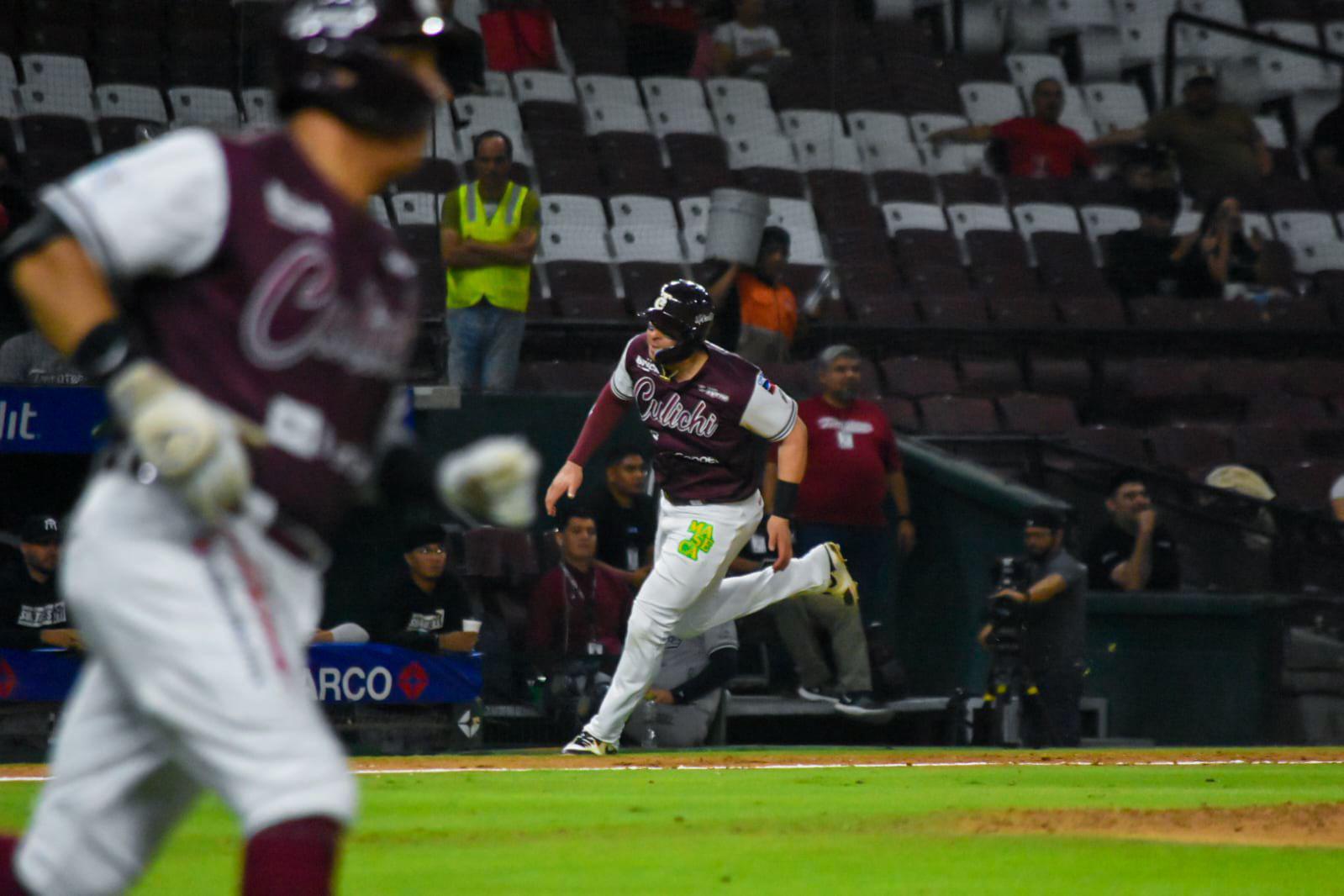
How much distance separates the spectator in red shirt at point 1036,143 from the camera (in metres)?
15.5

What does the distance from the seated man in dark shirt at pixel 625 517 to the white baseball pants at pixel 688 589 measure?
1.27m

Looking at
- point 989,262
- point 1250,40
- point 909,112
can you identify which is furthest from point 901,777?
point 1250,40

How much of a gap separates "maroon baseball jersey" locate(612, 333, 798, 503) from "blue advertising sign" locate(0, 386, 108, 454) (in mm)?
2788

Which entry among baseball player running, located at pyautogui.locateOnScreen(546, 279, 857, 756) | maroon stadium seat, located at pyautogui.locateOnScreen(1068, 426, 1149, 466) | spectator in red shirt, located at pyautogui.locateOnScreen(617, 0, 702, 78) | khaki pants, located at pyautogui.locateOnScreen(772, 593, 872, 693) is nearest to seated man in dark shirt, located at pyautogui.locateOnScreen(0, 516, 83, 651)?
baseball player running, located at pyautogui.locateOnScreen(546, 279, 857, 756)

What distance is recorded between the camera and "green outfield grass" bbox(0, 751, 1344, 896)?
4871mm

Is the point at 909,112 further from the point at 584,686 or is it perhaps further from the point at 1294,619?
the point at 584,686

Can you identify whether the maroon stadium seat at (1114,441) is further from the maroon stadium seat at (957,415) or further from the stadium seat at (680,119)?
the stadium seat at (680,119)

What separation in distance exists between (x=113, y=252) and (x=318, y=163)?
0.38 meters

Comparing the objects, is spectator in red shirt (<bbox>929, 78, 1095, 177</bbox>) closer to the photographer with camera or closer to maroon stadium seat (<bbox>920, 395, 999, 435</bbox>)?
maroon stadium seat (<bbox>920, 395, 999, 435</bbox>)

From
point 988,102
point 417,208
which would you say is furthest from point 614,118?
point 988,102

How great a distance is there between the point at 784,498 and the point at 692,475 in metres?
0.56

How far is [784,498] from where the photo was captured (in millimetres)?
9539

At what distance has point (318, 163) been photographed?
3049 mm

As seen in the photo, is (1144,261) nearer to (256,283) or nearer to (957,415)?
(957,415)
